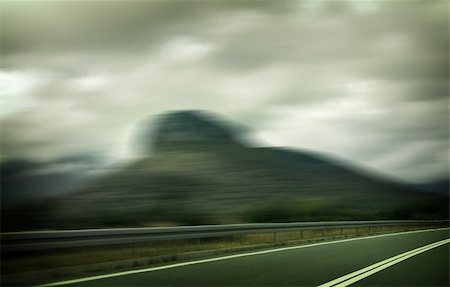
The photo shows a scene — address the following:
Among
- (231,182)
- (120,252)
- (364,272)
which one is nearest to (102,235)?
(120,252)

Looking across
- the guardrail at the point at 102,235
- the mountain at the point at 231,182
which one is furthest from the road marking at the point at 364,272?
the mountain at the point at 231,182

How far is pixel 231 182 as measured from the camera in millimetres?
129750

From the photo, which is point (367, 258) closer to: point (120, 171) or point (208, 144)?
point (120, 171)

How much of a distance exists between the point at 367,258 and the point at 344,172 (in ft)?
508

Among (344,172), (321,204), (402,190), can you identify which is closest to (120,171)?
(321,204)

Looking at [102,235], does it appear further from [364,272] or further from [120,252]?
[364,272]

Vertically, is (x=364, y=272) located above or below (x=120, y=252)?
below

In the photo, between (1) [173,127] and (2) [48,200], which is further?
(1) [173,127]

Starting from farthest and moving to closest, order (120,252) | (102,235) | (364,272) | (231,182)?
(231,182) < (120,252) < (364,272) < (102,235)

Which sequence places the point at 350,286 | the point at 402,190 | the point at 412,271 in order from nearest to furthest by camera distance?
1. the point at 350,286
2. the point at 412,271
3. the point at 402,190

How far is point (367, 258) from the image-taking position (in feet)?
50.1

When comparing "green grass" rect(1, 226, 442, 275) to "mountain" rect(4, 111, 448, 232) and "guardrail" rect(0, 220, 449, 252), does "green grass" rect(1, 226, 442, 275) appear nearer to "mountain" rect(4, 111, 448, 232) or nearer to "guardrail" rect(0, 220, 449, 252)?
"guardrail" rect(0, 220, 449, 252)

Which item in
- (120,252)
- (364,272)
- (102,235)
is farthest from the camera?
(120,252)

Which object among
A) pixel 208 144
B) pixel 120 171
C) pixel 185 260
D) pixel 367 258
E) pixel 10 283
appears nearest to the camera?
pixel 10 283
